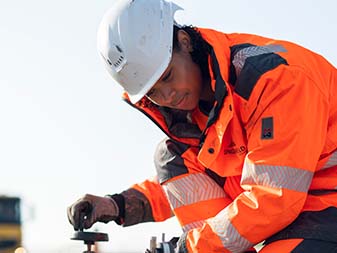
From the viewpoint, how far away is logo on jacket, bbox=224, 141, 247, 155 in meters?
4.28

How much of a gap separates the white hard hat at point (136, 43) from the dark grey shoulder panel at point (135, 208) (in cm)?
101

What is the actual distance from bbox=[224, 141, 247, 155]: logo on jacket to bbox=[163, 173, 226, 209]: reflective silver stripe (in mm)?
444

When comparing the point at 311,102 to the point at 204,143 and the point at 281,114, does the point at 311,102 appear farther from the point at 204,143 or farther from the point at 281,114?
the point at 204,143

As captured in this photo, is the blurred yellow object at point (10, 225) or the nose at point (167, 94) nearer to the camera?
the blurred yellow object at point (10, 225)

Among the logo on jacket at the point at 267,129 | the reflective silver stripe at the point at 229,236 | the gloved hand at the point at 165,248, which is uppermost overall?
the logo on jacket at the point at 267,129

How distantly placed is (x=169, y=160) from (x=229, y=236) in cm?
97

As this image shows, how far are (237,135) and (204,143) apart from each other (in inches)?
7.2

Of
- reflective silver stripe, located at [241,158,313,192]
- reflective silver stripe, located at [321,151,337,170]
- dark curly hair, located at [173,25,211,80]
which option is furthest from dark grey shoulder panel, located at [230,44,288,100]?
reflective silver stripe, located at [321,151,337,170]

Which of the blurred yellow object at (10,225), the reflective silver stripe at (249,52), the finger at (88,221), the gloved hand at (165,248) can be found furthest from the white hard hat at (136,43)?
the blurred yellow object at (10,225)

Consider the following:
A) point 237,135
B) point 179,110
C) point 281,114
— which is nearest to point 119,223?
point 179,110

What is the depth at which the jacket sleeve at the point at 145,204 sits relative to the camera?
5246mm

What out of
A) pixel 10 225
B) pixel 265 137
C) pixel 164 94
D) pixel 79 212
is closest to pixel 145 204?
pixel 79 212

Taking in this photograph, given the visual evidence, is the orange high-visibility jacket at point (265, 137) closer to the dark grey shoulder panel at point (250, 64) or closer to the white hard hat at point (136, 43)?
the dark grey shoulder panel at point (250, 64)

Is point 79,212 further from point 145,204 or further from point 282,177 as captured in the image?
point 282,177
